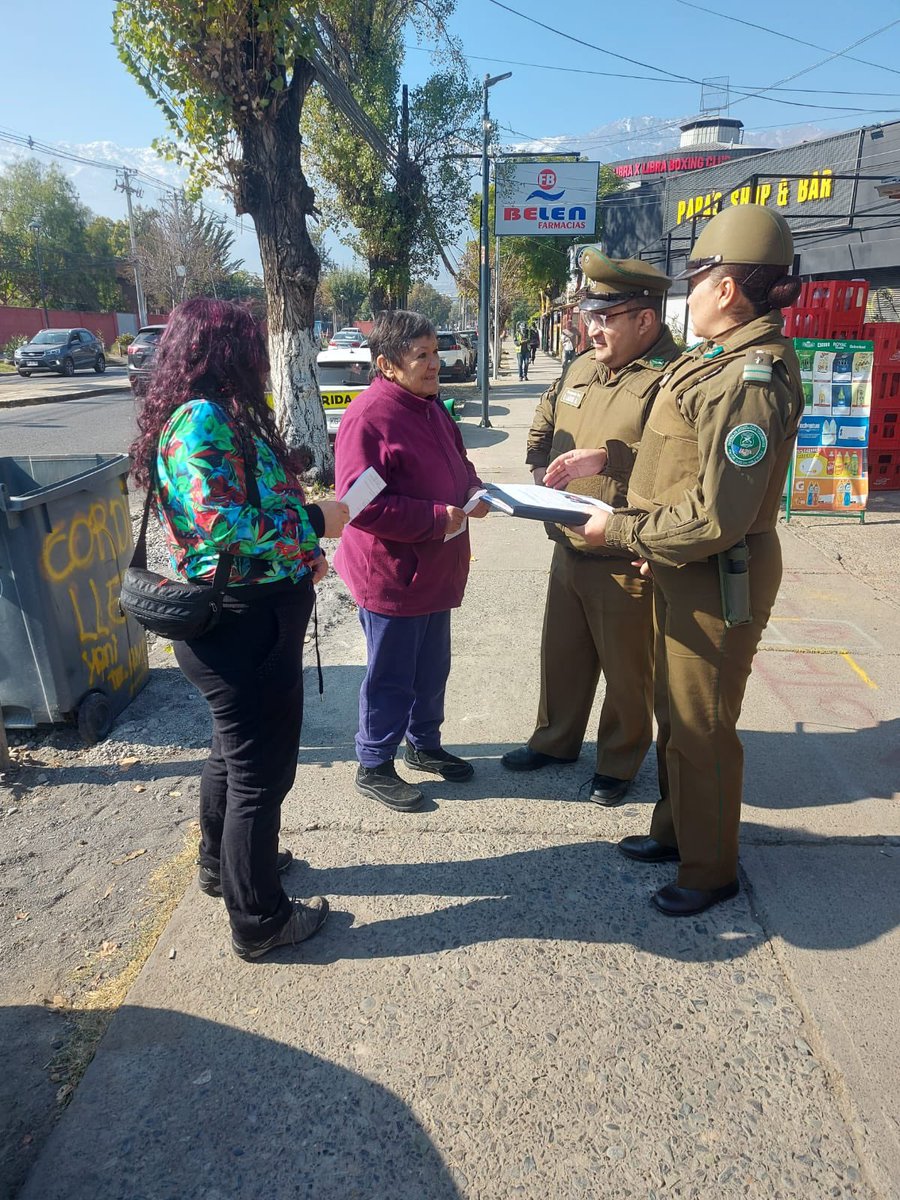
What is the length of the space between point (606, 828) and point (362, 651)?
7.27ft

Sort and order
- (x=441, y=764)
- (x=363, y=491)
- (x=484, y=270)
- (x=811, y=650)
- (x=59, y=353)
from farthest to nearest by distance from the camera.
→ (x=59, y=353), (x=484, y=270), (x=811, y=650), (x=441, y=764), (x=363, y=491)

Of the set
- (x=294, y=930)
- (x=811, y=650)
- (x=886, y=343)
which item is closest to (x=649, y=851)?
(x=294, y=930)

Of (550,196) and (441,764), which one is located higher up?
(550,196)

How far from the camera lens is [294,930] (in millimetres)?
2461

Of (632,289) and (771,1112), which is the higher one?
(632,289)

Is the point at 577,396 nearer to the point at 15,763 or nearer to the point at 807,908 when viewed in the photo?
the point at 807,908

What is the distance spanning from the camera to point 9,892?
2814mm

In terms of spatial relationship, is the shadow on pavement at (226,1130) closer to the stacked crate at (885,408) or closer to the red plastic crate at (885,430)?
the stacked crate at (885,408)

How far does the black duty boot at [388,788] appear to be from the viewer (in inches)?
126

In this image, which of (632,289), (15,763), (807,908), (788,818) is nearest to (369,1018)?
(807,908)

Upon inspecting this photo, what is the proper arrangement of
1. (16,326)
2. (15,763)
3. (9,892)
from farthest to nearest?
(16,326) → (15,763) → (9,892)

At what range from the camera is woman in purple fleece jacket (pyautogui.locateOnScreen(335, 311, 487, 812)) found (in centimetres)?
290

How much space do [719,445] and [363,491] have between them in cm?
115

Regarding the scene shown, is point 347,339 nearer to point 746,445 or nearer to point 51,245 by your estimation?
point 51,245
